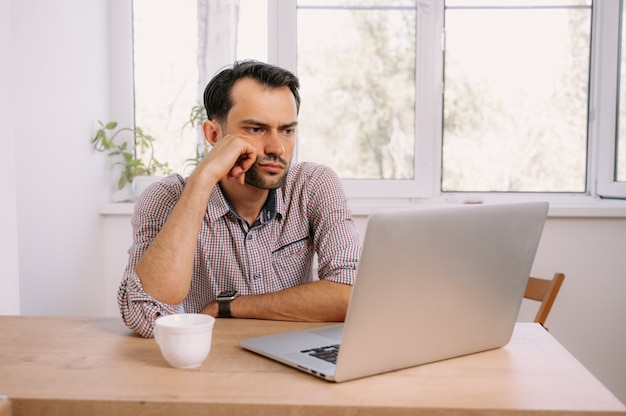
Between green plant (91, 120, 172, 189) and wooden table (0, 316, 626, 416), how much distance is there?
200cm

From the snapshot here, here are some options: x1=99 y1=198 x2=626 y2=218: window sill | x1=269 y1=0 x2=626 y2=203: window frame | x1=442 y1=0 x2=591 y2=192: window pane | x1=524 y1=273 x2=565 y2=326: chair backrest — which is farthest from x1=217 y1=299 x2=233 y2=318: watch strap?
x1=442 y1=0 x2=591 y2=192: window pane

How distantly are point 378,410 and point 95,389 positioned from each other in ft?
1.42

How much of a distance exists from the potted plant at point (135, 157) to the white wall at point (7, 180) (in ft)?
4.38

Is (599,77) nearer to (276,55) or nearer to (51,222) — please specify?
(276,55)

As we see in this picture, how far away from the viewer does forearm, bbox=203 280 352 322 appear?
1.65 m

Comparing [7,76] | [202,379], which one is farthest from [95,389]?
[7,76]

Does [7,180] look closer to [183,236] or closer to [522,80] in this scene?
[183,236]

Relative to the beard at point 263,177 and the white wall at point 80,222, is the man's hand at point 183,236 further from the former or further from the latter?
the white wall at point 80,222

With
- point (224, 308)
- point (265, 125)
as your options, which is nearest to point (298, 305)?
point (224, 308)

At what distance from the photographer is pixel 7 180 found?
6.34 ft

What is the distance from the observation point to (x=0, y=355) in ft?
4.30

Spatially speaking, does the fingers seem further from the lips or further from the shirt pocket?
the shirt pocket

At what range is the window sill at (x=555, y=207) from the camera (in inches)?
121

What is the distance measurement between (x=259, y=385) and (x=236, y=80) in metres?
1.06
